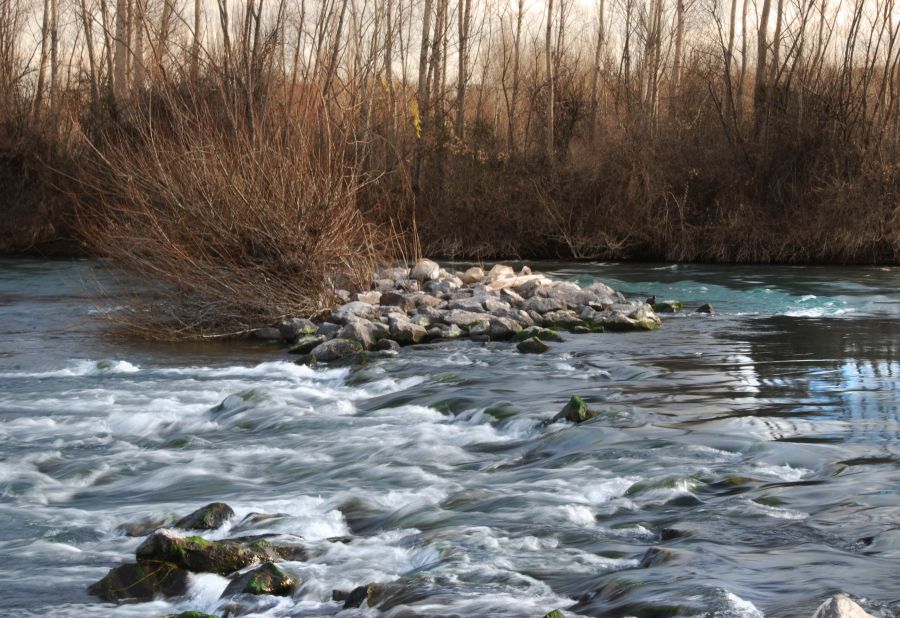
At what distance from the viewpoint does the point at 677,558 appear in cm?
463

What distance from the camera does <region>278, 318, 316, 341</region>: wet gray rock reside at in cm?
1260

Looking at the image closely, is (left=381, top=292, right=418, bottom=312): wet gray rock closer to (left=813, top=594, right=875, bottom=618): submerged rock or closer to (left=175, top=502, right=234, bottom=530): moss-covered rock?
(left=175, top=502, right=234, bottom=530): moss-covered rock

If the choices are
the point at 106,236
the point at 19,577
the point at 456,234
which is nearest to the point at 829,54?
the point at 456,234

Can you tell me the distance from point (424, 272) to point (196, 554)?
448 inches

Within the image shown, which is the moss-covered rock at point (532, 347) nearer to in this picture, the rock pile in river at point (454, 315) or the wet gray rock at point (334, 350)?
the rock pile in river at point (454, 315)

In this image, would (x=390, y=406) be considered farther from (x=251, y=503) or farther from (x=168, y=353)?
(x=168, y=353)

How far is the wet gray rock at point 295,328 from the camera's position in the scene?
1260 centimetres

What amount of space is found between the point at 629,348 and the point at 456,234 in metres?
16.4

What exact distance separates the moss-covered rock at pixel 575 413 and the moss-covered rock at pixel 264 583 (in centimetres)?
352

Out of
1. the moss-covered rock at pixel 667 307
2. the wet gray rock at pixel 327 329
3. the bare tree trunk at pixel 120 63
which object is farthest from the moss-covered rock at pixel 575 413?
the bare tree trunk at pixel 120 63

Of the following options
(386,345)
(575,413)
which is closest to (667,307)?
(386,345)

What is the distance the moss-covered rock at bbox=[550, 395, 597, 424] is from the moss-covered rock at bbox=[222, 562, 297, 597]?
3522mm

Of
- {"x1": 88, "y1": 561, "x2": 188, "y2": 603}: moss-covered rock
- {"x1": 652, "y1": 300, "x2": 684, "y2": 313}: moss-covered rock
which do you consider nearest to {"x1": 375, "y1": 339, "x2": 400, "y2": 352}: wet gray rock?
{"x1": 652, "y1": 300, "x2": 684, "y2": 313}: moss-covered rock

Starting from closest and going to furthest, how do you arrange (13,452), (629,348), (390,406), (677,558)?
(677,558) → (13,452) → (390,406) → (629,348)
